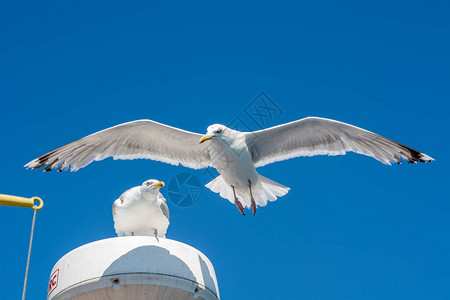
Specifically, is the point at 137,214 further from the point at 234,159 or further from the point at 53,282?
the point at 234,159

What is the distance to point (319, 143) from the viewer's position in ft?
30.6

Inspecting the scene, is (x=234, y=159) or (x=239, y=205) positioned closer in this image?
(x=234, y=159)

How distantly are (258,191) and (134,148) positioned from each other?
2.09 metres

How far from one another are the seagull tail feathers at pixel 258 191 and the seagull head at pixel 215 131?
973mm

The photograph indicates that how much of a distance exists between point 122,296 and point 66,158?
10.3 ft

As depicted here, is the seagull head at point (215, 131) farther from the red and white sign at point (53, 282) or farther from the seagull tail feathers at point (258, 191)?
the red and white sign at point (53, 282)

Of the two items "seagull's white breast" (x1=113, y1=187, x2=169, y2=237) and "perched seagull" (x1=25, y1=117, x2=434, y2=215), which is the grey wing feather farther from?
"perched seagull" (x1=25, y1=117, x2=434, y2=215)

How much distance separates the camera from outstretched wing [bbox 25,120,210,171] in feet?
27.6

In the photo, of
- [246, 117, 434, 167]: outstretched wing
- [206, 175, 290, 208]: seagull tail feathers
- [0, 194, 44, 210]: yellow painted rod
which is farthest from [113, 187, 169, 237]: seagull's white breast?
[246, 117, 434, 167]: outstretched wing

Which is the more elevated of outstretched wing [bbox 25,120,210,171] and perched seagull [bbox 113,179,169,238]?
outstretched wing [bbox 25,120,210,171]

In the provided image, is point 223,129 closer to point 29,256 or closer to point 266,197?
point 266,197

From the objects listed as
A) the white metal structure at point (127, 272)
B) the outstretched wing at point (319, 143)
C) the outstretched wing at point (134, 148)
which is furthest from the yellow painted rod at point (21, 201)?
the outstretched wing at point (319, 143)

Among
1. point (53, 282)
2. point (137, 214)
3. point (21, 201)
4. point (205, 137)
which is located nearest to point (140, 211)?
point (137, 214)

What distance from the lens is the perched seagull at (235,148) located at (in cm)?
855
